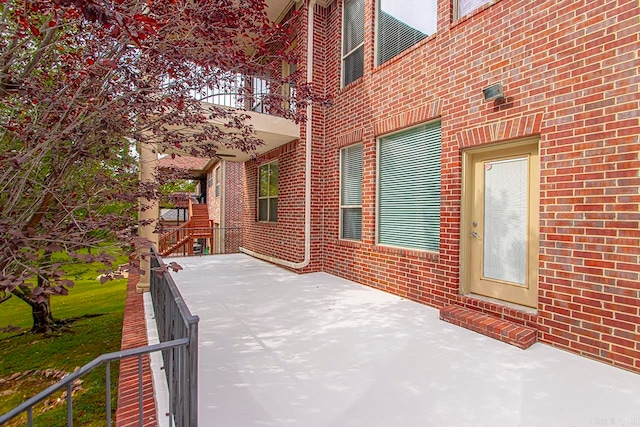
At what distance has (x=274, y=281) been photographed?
603cm

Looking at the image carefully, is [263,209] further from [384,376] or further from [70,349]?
[384,376]

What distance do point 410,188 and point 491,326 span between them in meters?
2.32

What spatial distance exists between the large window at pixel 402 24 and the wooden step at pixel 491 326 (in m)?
3.94

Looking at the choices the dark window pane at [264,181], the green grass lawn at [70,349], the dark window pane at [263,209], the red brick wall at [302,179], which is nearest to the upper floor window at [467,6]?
the red brick wall at [302,179]

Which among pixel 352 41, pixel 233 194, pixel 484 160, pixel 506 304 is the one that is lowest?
pixel 506 304

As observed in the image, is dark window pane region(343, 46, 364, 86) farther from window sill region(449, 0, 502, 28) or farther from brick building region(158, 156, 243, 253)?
brick building region(158, 156, 243, 253)

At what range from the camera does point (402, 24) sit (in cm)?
527

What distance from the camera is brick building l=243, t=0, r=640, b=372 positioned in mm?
2855

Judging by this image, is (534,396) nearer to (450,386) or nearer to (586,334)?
(450,386)

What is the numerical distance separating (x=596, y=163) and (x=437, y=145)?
6.28ft

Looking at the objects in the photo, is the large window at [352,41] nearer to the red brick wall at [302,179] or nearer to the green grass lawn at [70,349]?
the red brick wall at [302,179]

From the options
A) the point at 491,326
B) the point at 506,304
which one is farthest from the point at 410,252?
the point at 491,326

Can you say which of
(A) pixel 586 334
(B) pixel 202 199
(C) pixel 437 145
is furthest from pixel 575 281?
(B) pixel 202 199

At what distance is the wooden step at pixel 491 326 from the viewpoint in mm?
3188
